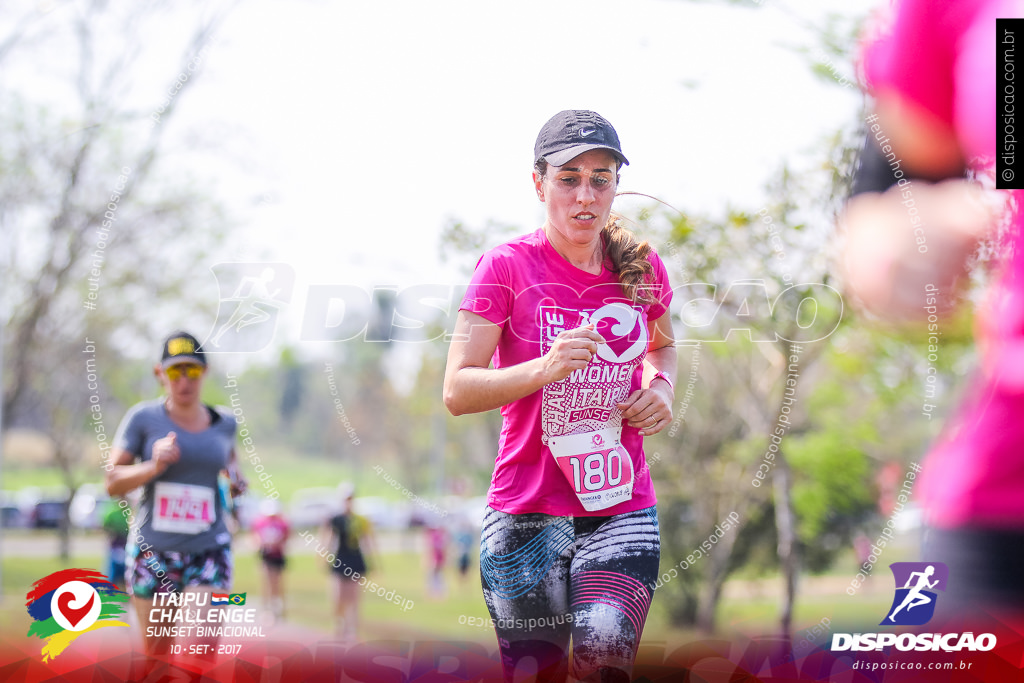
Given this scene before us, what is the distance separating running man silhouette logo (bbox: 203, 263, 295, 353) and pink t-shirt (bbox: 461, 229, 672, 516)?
1.89 m

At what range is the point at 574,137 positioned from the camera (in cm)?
249

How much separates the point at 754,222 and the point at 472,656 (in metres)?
2.92

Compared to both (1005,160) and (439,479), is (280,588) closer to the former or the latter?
(1005,160)

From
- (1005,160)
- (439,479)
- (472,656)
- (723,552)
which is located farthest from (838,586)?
(439,479)

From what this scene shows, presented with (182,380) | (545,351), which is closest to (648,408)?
(545,351)

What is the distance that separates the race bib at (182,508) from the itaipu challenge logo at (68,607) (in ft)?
0.99

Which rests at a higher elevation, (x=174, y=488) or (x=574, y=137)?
(x=574, y=137)

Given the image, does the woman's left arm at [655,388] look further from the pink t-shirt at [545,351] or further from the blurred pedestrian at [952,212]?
the blurred pedestrian at [952,212]

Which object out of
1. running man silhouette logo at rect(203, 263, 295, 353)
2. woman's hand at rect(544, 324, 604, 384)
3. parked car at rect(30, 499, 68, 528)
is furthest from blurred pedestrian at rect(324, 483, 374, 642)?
parked car at rect(30, 499, 68, 528)

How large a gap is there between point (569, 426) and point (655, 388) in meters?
0.27

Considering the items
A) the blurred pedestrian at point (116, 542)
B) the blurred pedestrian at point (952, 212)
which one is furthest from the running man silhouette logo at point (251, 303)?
the blurred pedestrian at point (952, 212)

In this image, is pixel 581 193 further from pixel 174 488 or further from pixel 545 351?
pixel 174 488

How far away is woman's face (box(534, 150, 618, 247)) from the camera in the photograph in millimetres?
2518

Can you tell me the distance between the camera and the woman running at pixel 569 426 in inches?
95.9
